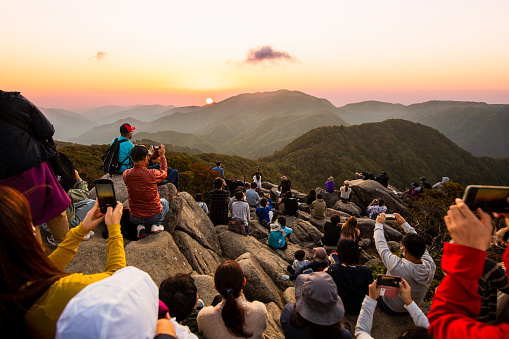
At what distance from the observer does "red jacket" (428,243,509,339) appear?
1.60m

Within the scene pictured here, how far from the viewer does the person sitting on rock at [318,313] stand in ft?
9.84

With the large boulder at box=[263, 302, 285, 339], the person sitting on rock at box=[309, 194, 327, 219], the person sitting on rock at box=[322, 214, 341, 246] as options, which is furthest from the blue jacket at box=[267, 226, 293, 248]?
the person sitting on rock at box=[309, 194, 327, 219]

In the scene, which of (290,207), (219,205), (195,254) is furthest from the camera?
(290,207)

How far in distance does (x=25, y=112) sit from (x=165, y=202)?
3.74 metres

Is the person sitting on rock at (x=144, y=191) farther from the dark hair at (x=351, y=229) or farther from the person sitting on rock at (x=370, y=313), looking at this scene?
the dark hair at (x=351, y=229)

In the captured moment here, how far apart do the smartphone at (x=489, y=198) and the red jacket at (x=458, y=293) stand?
0.32 m

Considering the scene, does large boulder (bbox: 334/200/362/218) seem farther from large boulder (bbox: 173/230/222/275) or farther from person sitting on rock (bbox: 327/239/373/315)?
person sitting on rock (bbox: 327/239/373/315)

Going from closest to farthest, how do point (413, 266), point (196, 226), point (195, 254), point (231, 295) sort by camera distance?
point (231, 295) → point (413, 266) → point (195, 254) → point (196, 226)

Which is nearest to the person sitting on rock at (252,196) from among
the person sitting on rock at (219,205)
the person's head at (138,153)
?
the person sitting on rock at (219,205)

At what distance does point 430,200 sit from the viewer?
11547 millimetres

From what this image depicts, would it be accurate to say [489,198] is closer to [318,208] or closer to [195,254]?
[195,254]

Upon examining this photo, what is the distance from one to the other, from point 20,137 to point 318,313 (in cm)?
480

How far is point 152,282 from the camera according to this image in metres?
1.61

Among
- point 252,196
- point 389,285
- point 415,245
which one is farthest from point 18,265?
point 252,196
